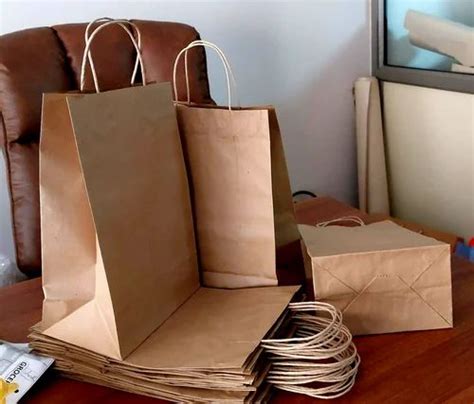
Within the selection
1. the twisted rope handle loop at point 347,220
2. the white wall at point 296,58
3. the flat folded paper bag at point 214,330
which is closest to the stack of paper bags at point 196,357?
the flat folded paper bag at point 214,330

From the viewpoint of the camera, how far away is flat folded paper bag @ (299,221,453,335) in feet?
2.93

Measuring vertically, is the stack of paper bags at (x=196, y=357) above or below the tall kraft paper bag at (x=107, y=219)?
below

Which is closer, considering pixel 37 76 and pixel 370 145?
pixel 37 76

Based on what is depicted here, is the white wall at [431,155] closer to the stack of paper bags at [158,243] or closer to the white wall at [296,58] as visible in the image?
the white wall at [296,58]

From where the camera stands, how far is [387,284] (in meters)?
0.90

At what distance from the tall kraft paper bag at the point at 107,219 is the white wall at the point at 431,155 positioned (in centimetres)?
109

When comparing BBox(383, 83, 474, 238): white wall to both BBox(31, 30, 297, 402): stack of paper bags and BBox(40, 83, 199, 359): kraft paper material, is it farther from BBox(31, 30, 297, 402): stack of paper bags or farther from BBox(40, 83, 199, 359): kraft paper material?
BBox(40, 83, 199, 359): kraft paper material

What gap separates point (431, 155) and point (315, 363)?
120cm

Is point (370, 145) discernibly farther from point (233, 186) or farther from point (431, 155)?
point (233, 186)

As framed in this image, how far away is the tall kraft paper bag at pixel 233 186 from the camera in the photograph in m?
0.93

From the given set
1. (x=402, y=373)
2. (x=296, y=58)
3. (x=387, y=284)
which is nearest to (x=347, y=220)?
(x=387, y=284)

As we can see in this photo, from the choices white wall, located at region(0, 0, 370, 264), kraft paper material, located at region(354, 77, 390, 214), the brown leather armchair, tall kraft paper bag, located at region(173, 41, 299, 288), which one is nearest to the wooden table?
tall kraft paper bag, located at region(173, 41, 299, 288)

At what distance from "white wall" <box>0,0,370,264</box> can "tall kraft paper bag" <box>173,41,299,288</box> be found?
68cm

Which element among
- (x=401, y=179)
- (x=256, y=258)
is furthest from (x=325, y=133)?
(x=256, y=258)
